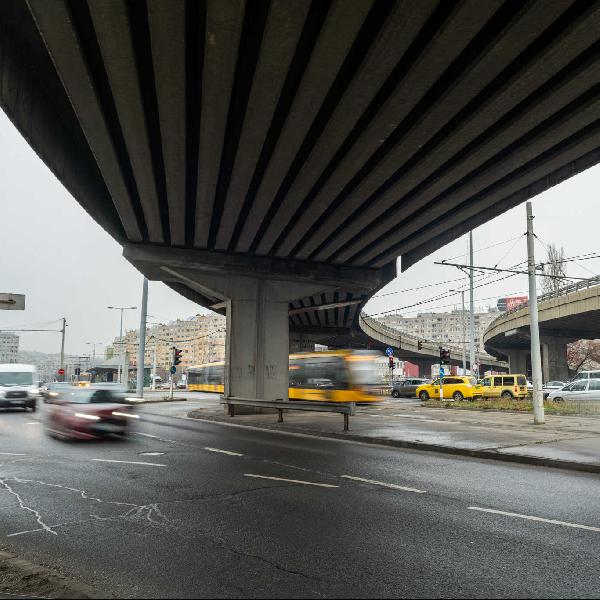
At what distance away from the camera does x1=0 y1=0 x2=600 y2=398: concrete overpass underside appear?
8.45 metres

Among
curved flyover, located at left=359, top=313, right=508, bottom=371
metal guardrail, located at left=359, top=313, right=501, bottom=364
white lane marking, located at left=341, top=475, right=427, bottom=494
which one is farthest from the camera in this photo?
curved flyover, located at left=359, top=313, right=508, bottom=371

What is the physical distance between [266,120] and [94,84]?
3598 mm

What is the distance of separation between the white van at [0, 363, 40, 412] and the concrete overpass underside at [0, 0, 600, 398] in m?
9.06

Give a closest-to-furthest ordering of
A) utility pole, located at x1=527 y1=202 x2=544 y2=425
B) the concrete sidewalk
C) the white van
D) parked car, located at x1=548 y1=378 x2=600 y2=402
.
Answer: the concrete sidewalk < utility pole, located at x1=527 y1=202 x2=544 y2=425 < the white van < parked car, located at x1=548 y1=378 x2=600 y2=402

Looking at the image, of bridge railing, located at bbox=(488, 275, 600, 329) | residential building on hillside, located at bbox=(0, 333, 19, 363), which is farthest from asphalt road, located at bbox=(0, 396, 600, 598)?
residential building on hillside, located at bbox=(0, 333, 19, 363)

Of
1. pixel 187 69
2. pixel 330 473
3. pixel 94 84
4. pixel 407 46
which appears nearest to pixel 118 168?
pixel 94 84

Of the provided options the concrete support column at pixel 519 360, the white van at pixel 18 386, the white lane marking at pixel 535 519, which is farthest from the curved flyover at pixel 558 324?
the white van at pixel 18 386

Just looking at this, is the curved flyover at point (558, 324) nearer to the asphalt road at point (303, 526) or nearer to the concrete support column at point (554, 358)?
the concrete support column at point (554, 358)

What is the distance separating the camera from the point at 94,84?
33.8 feet

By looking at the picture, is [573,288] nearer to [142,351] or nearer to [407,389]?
[407,389]

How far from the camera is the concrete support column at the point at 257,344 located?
24.8 metres

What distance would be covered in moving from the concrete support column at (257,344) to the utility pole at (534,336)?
11.7m

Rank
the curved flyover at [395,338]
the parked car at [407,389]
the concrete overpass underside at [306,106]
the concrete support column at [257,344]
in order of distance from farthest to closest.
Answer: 1. the curved flyover at [395,338]
2. the parked car at [407,389]
3. the concrete support column at [257,344]
4. the concrete overpass underside at [306,106]

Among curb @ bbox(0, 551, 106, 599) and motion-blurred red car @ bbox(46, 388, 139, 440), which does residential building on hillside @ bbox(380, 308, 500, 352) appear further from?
curb @ bbox(0, 551, 106, 599)
